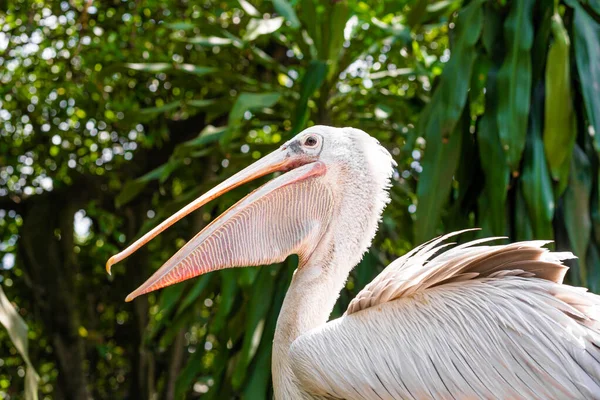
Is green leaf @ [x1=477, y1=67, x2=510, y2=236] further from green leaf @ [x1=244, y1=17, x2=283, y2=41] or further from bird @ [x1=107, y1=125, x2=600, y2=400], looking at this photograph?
green leaf @ [x1=244, y1=17, x2=283, y2=41]

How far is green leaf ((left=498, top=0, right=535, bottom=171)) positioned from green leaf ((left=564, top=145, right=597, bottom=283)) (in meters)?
0.36

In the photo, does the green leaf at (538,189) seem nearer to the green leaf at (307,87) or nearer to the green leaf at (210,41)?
the green leaf at (307,87)

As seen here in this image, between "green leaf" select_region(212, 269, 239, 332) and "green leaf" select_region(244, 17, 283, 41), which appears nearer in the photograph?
"green leaf" select_region(212, 269, 239, 332)

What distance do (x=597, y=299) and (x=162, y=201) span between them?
205 inches

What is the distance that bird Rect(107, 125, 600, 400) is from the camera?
2.80m

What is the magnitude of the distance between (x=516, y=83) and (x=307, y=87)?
1.11 meters

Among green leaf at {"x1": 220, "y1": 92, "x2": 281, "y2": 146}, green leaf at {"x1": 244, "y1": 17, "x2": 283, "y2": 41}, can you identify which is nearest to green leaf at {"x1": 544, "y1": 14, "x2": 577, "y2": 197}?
green leaf at {"x1": 220, "y1": 92, "x2": 281, "y2": 146}

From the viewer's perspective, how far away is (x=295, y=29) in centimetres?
589

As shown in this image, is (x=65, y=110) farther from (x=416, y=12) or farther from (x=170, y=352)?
(x=416, y=12)

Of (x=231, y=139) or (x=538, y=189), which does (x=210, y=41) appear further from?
(x=538, y=189)

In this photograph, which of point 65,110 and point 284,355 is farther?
point 65,110

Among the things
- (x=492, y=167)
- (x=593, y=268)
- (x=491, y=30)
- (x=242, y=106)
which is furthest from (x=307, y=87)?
(x=593, y=268)

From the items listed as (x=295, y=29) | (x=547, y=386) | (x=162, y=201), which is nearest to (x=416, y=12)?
(x=295, y=29)

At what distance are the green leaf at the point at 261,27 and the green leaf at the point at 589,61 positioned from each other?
1.71 meters
